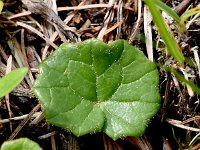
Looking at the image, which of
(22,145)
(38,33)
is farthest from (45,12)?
(22,145)

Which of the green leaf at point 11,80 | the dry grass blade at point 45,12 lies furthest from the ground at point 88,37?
the green leaf at point 11,80

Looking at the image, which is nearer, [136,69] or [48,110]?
[48,110]

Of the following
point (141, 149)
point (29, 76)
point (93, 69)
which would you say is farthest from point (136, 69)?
point (29, 76)

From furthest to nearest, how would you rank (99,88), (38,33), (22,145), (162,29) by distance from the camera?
(38,33) → (99,88) → (162,29) → (22,145)

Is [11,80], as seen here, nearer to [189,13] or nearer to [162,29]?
[162,29]

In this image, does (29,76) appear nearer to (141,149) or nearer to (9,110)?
(9,110)

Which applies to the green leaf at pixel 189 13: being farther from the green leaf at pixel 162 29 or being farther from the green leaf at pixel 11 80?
the green leaf at pixel 11 80
